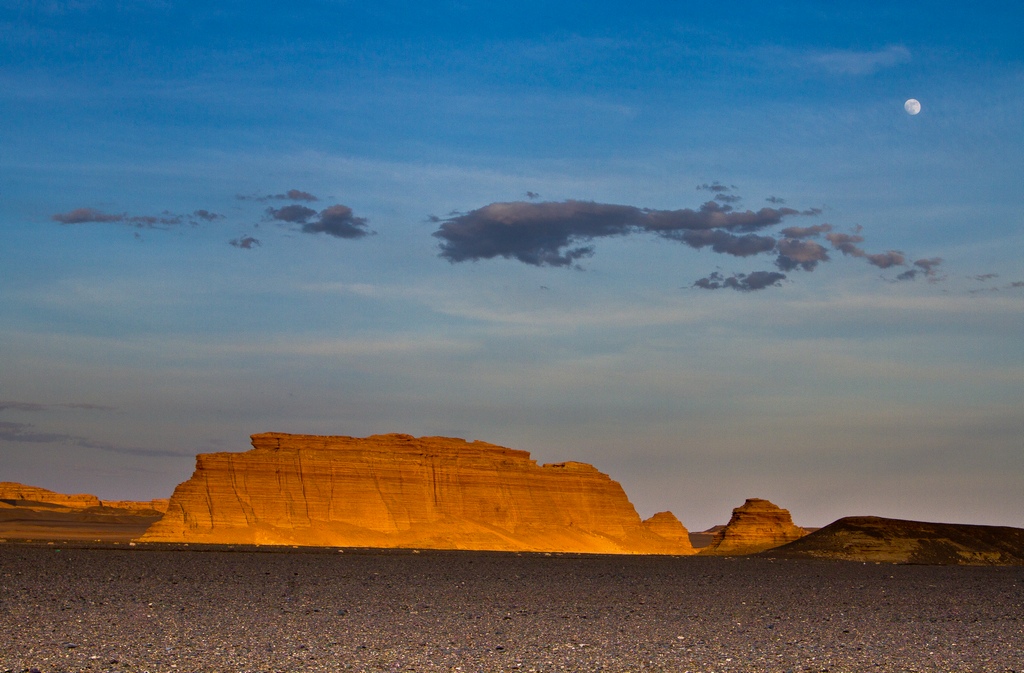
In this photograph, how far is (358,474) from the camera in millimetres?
102125

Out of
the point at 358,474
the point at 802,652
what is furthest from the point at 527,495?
the point at 802,652

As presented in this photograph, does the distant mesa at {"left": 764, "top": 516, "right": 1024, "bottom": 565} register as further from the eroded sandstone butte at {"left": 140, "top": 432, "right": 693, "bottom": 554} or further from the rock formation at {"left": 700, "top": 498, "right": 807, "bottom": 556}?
the eroded sandstone butte at {"left": 140, "top": 432, "right": 693, "bottom": 554}

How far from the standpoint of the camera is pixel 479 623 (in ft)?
90.0

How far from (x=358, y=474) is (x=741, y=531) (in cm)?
4325

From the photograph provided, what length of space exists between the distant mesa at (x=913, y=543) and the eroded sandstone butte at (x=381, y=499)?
89.2 ft

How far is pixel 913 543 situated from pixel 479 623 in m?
67.5

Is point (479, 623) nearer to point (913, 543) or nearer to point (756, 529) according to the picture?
point (913, 543)

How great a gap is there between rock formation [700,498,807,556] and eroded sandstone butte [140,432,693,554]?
10637 mm

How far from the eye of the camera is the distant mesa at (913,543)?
273 feet

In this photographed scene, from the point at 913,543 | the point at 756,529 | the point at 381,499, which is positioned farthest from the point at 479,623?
the point at 756,529

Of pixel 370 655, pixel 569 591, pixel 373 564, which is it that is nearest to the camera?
pixel 370 655

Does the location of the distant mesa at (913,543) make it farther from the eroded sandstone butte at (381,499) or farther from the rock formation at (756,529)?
the eroded sandstone butte at (381,499)

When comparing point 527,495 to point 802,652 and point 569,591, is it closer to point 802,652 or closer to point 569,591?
point 569,591

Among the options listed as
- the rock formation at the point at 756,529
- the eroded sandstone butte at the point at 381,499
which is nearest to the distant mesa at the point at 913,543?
the rock formation at the point at 756,529
